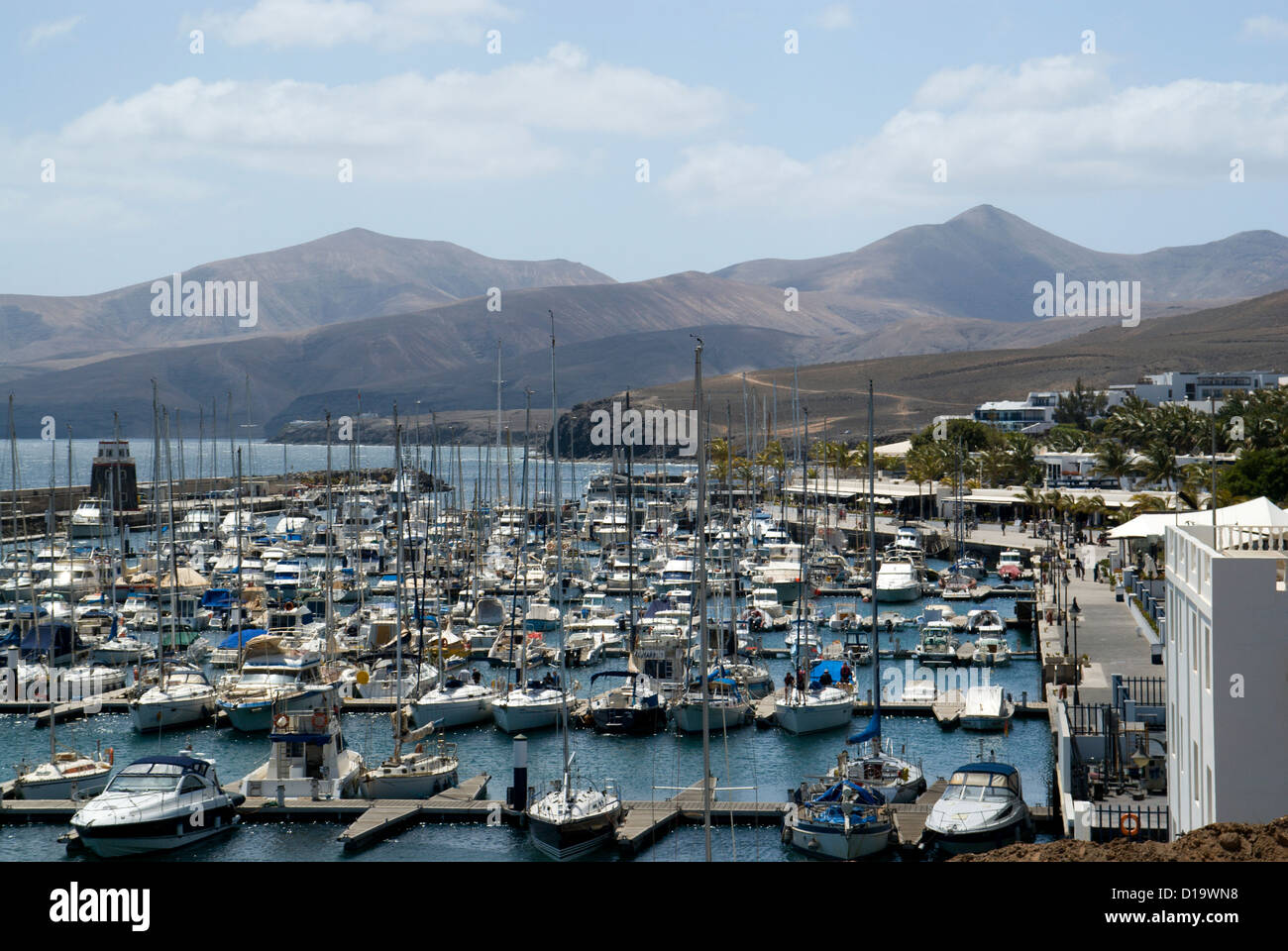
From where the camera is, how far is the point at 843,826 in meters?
23.6

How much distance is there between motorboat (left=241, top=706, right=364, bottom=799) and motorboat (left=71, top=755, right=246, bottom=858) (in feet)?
6.81

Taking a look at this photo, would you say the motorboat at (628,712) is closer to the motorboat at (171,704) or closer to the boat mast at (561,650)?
the boat mast at (561,650)

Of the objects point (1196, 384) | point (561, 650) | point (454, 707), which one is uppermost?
point (1196, 384)

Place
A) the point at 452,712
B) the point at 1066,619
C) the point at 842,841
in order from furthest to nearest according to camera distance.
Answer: the point at 1066,619 → the point at 452,712 → the point at 842,841

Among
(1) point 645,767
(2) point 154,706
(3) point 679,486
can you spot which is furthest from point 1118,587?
(3) point 679,486

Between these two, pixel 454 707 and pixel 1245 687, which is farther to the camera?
pixel 454 707

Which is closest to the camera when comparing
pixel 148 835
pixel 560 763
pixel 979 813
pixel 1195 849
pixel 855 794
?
pixel 1195 849

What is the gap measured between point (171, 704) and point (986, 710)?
22468mm

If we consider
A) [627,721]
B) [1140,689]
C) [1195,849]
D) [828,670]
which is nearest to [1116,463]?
[828,670]

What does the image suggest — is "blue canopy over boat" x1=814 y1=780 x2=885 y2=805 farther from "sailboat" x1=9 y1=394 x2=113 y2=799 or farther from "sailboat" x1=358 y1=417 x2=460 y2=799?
"sailboat" x1=9 y1=394 x2=113 y2=799

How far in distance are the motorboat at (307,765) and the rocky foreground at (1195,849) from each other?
2026 cm

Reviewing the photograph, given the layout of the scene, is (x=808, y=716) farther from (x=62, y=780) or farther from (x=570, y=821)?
(x=62, y=780)

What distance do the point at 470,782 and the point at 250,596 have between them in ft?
93.1

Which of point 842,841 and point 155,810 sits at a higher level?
point 155,810
